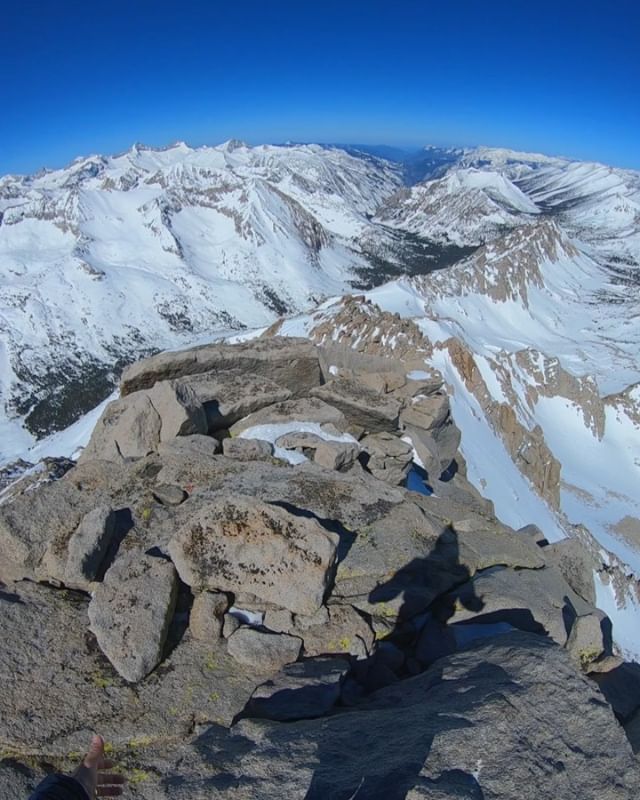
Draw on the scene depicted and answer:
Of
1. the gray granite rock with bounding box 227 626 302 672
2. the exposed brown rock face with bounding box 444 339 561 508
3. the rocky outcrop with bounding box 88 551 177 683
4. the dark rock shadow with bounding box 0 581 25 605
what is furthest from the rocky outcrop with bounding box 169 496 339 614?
the exposed brown rock face with bounding box 444 339 561 508

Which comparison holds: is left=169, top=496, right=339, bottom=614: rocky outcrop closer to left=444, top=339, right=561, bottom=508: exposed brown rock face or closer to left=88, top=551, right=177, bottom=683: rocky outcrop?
left=88, top=551, right=177, bottom=683: rocky outcrop

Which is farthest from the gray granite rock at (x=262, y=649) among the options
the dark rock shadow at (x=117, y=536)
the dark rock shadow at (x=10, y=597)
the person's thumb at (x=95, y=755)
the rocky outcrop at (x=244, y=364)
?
the rocky outcrop at (x=244, y=364)

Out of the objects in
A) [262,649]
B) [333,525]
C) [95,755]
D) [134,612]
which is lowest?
[95,755]

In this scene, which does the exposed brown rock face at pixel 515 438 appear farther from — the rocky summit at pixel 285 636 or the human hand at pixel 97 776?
the human hand at pixel 97 776

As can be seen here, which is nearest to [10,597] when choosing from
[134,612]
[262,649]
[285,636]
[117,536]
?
[117,536]

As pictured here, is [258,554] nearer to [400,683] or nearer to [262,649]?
[262,649]
